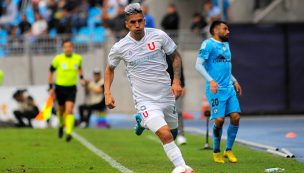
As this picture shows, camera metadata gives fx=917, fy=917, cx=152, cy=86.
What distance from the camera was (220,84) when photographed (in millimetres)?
14430

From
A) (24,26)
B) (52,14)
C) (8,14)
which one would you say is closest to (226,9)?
(52,14)

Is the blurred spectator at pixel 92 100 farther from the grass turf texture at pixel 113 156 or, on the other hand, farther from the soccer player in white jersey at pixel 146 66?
the soccer player in white jersey at pixel 146 66

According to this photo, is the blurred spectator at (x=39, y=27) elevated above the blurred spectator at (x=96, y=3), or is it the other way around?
the blurred spectator at (x=96, y=3)

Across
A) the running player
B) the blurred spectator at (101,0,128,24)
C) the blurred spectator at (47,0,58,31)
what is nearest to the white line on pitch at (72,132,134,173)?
the running player

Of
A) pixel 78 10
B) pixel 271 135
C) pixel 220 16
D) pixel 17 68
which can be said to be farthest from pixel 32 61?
pixel 271 135

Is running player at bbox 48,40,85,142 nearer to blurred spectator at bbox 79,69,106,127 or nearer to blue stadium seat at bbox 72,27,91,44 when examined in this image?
blurred spectator at bbox 79,69,106,127

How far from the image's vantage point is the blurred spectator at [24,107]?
28.1 m

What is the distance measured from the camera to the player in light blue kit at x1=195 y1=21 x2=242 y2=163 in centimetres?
Answer: 1427

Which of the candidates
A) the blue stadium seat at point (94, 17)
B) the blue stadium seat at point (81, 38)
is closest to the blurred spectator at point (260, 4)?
the blue stadium seat at point (94, 17)

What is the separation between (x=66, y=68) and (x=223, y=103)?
319 inches

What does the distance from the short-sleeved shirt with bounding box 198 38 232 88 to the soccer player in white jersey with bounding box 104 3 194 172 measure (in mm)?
2694

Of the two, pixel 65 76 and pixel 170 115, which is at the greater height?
pixel 170 115

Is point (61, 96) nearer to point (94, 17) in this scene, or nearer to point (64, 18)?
point (64, 18)

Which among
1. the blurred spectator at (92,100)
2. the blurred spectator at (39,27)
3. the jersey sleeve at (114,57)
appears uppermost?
the jersey sleeve at (114,57)
